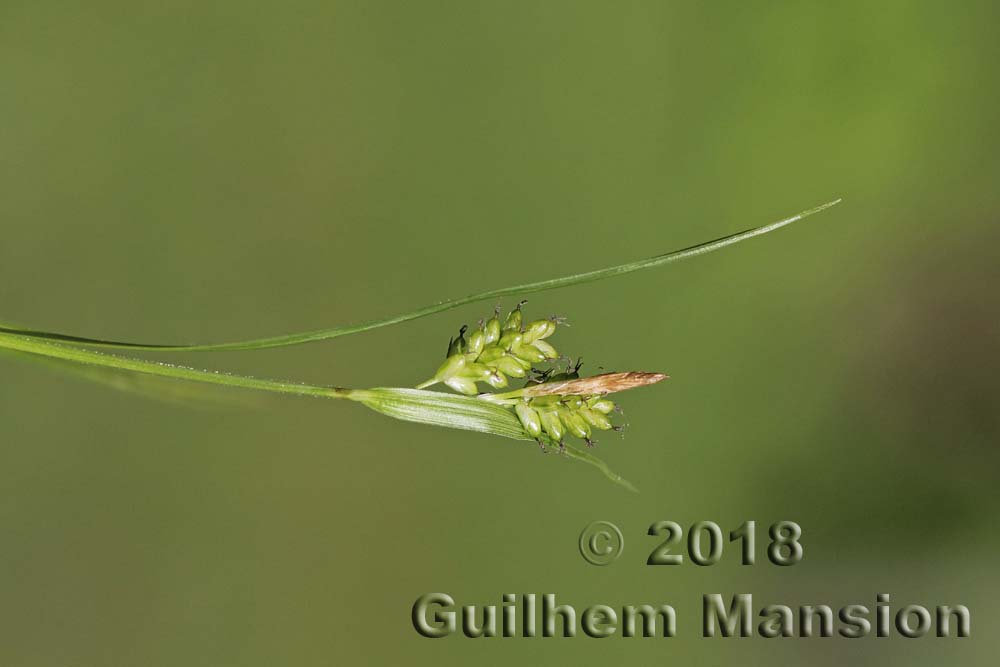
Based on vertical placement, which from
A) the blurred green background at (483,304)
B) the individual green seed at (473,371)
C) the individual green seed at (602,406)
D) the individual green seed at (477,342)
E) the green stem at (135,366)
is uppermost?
the blurred green background at (483,304)

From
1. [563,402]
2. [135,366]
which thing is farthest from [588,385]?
[135,366]

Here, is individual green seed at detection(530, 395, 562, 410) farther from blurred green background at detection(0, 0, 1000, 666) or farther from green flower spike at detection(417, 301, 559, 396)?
blurred green background at detection(0, 0, 1000, 666)

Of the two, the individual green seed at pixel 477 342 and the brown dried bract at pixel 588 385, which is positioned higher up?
the individual green seed at pixel 477 342

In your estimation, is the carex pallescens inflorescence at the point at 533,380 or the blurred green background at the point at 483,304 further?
the blurred green background at the point at 483,304

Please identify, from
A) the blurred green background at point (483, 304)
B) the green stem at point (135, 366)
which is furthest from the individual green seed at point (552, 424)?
the blurred green background at point (483, 304)

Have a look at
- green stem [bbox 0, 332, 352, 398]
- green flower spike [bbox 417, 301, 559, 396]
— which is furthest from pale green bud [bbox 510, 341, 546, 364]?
green stem [bbox 0, 332, 352, 398]

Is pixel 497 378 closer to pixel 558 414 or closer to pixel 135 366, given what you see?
pixel 558 414

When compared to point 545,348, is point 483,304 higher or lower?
higher

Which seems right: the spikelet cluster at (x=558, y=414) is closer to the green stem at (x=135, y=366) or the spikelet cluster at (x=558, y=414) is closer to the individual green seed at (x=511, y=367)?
the individual green seed at (x=511, y=367)
